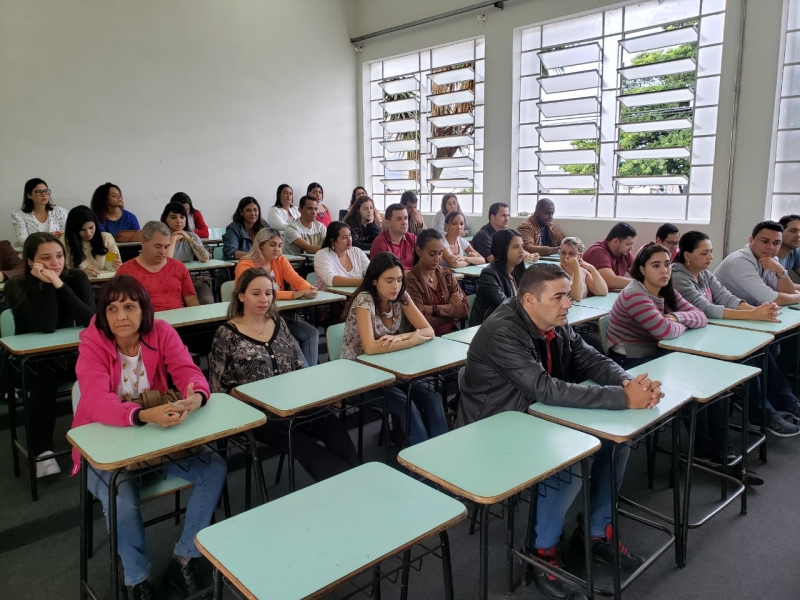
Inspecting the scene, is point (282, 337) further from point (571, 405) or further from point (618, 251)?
point (618, 251)

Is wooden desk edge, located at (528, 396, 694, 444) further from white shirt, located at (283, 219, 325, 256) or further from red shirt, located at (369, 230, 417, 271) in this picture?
white shirt, located at (283, 219, 325, 256)

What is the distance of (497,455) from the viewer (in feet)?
5.47

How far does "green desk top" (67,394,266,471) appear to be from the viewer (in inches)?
66.6

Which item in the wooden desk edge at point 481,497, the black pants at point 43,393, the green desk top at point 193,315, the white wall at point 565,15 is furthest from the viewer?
the white wall at point 565,15

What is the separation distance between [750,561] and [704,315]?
4.55ft

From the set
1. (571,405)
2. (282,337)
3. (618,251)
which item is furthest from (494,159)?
(571,405)

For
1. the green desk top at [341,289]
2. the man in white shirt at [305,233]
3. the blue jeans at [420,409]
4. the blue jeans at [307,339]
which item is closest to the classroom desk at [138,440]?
the blue jeans at [420,409]

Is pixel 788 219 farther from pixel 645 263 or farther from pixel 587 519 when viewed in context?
pixel 587 519

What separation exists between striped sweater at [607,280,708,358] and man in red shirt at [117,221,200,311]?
2.71 metres

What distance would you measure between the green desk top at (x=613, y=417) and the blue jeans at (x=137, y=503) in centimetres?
117

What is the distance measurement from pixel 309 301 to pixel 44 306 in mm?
1520

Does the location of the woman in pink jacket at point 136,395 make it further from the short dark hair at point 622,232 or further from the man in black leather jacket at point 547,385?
the short dark hair at point 622,232

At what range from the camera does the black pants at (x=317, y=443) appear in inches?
93.8

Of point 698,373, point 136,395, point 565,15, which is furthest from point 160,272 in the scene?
point 565,15
